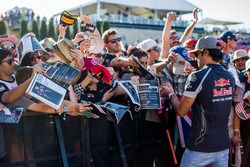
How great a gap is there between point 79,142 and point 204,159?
1.19 metres

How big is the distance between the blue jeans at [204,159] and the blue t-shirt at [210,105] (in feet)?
0.17

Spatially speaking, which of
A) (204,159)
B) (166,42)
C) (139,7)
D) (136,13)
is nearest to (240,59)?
(166,42)

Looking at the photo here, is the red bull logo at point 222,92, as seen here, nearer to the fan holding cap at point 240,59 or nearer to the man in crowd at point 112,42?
the man in crowd at point 112,42

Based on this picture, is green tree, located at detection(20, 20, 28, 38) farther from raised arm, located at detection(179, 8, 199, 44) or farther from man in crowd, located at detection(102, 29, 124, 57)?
man in crowd, located at detection(102, 29, 124, 57)

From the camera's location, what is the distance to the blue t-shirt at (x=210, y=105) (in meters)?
3.33

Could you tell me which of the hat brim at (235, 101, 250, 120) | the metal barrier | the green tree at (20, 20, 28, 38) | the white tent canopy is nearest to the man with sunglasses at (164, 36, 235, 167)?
the metal barrier

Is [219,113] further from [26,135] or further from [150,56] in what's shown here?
[150,56]

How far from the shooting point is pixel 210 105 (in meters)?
3.37

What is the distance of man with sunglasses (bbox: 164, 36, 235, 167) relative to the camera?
3338 mm

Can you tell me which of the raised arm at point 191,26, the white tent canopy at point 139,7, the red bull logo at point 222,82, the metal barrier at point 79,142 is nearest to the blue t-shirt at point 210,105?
the red bull logo at point 222,82

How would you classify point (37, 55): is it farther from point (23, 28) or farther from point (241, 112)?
point (23, 28)

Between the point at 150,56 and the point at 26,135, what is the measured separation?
8.40ft

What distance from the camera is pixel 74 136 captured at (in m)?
3.52

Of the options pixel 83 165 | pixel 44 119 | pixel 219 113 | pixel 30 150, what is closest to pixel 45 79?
pixel 44 119
